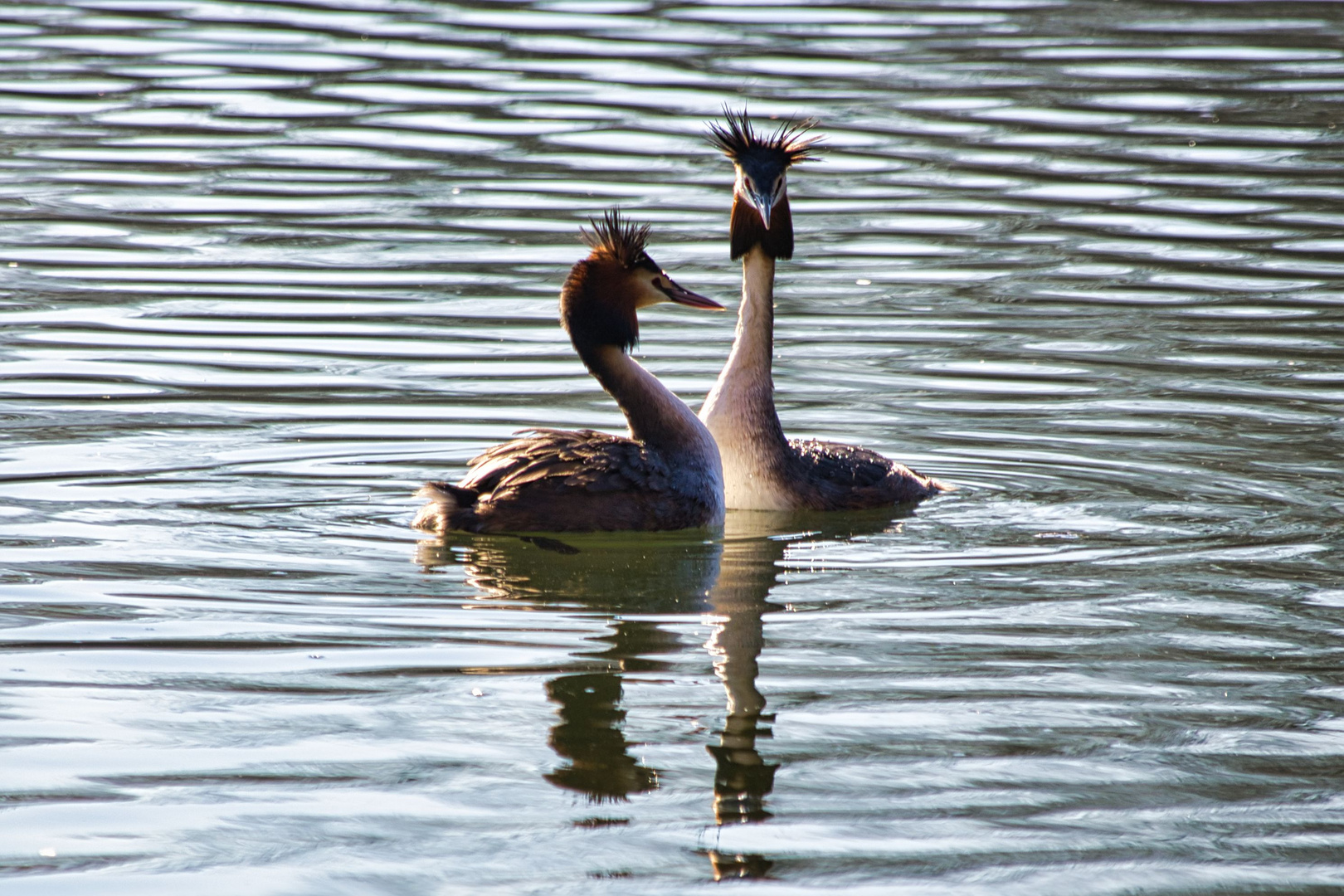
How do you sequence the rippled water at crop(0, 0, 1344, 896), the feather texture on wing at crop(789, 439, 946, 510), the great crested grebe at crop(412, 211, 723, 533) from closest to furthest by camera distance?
the rippled water at crop(0, 0, 1344, 896) < the great crested grebe at crop(412, 211, 723, 533) < the feather texture on wing at crop(789, 439, 946, 510)

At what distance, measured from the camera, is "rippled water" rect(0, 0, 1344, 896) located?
535 cm

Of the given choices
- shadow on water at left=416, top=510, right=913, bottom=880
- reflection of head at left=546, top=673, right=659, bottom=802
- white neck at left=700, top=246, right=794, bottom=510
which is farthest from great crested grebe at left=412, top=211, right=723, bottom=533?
reflection of head at left=546, top=673, right=659, bottom=802

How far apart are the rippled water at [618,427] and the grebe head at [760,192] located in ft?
4.30

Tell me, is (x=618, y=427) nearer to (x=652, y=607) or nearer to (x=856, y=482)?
(x=856, y=482)

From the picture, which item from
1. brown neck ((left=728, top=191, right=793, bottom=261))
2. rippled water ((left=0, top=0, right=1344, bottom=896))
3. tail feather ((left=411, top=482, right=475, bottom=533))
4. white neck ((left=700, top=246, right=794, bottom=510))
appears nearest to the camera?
rippled water ((left=0, top=0, right=1344, bottom=896))

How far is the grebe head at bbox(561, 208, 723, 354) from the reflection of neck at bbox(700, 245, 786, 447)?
63cm

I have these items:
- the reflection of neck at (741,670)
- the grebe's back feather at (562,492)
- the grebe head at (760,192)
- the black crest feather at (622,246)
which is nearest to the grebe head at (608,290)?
the black crest feather at (622,246)

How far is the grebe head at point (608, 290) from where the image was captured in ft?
29.2

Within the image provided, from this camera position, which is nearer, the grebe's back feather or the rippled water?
the rippled water

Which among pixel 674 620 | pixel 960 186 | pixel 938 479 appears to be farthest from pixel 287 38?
pixel 674 620

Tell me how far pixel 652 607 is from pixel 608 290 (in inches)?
81.3

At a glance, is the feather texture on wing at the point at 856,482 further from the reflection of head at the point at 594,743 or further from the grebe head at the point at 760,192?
the reflection of head at the point at 594,743

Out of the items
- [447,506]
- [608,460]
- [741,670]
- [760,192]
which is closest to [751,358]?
[760,192]

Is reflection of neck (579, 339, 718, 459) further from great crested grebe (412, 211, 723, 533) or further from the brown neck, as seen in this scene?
the brown neck
